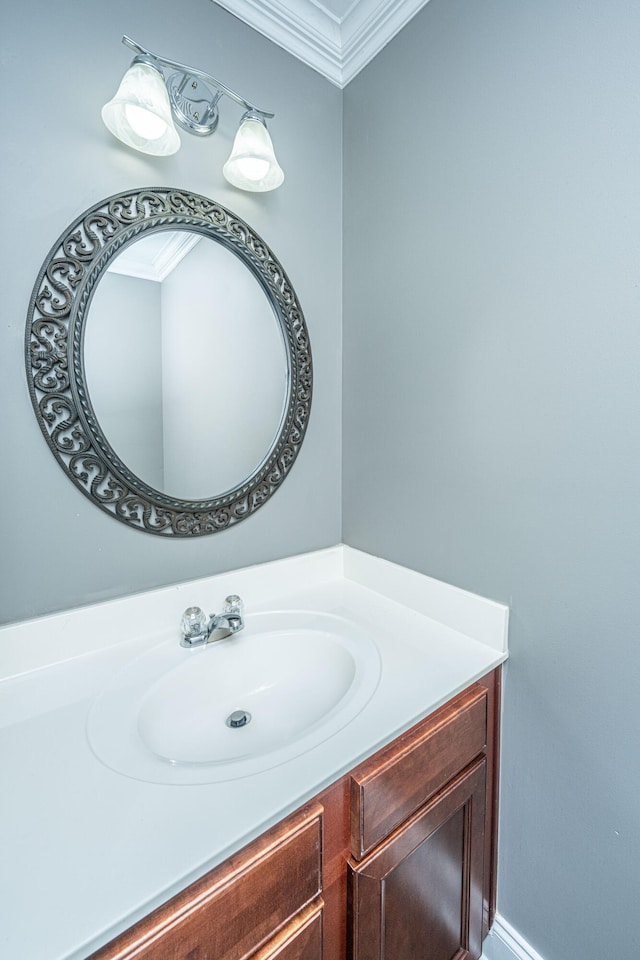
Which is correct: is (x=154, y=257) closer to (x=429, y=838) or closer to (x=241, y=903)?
(x=241, y=903)

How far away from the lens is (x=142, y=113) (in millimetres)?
913

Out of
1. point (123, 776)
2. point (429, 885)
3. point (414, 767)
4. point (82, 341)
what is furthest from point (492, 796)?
point (82, 341)

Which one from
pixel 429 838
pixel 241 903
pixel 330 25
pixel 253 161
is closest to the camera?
pixel 241 903

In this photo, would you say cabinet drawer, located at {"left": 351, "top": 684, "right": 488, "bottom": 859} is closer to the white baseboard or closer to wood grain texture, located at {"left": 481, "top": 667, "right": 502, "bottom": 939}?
wood grain texture, located at {"left": 481, "top": 667, "right": 502, "bottom": 939}

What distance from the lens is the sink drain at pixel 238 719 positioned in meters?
0.96

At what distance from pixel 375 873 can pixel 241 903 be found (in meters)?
0.28

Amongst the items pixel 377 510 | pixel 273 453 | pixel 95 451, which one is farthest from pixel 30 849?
pixel 377 510

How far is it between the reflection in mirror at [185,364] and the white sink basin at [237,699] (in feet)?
1.32

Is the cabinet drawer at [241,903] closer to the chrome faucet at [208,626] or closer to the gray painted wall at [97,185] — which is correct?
the chrome faucet at [208,626]

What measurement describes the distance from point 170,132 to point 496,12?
2.46 ft

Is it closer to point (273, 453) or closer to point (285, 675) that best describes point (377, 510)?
point (273, 453)

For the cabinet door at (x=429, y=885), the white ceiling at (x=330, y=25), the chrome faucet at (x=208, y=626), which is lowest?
the cabinet door at (x=429, y=885)

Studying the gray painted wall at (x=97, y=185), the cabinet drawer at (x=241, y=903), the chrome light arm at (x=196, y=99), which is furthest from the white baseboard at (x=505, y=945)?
the chrome light arm at (x=196, y=99)

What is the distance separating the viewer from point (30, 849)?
0.56 m
